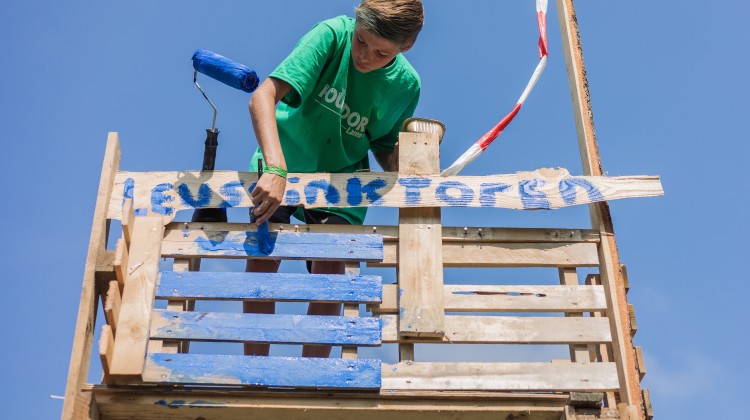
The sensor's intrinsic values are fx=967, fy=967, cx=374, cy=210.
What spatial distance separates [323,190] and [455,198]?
2.72 feet

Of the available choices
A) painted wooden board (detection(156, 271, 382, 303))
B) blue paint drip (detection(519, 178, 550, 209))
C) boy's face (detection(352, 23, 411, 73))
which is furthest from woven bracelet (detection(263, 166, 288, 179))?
blue paint drip (detection(519, 178, 550, 209))

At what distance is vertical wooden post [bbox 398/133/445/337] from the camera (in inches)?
221

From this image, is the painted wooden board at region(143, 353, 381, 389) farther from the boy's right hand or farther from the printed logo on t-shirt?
the printed logo on t-shirt

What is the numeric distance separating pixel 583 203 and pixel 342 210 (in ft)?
5.14

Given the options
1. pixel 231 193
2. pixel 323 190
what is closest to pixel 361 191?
pixel 323 190

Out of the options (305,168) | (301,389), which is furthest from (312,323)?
(305,168)

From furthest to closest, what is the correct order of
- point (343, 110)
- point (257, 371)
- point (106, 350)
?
point (343, 110)
point (257, 371)
point (106, 350)

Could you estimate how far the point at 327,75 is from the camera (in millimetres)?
6293

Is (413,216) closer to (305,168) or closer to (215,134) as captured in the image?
(305,168)

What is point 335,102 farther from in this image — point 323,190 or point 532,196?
point 532,196

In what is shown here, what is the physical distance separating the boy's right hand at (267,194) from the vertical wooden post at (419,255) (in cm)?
79

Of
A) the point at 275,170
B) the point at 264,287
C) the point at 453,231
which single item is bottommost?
the point at 264,287

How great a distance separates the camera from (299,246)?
579cm

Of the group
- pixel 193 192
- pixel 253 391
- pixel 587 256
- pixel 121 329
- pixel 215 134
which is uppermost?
pixel 215 134
